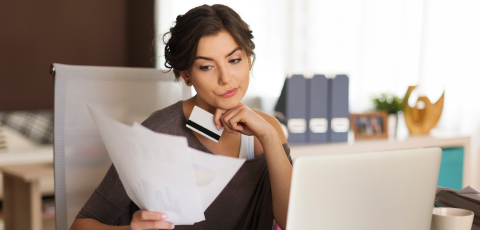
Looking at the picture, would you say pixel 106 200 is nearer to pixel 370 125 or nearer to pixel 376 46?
pixel 370 125

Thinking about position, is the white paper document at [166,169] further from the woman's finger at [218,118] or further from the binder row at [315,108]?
the binder row at [315,108]

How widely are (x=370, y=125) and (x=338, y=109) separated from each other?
0.29 m

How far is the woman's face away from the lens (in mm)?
844

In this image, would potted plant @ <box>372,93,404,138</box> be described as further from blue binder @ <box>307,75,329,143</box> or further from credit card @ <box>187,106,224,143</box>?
credit card @ <box>187,106,224,143</box>

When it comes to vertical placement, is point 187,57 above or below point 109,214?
above

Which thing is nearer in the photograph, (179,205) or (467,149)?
(179,205)

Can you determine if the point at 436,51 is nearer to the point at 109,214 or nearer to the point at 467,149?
the point at 467,149

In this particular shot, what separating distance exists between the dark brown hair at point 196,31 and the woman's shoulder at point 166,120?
0.12 metres

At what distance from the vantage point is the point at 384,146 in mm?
1971

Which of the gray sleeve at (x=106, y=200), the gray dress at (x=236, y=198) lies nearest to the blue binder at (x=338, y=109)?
the gray dress at (x=236, y=198)

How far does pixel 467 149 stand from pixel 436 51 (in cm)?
66

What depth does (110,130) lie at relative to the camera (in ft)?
1.67

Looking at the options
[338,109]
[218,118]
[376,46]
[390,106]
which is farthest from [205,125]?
[376,46]

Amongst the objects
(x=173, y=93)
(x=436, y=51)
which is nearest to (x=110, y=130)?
(x=173, y=93)
